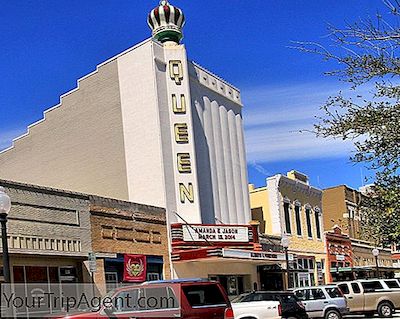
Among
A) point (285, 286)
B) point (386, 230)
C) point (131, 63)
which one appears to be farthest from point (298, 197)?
point (386, 230)

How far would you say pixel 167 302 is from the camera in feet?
49.5

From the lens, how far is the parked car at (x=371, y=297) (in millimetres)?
28703

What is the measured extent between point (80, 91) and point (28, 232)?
511 inches

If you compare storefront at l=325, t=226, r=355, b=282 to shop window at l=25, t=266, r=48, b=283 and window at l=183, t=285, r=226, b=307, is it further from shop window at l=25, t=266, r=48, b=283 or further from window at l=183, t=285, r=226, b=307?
window at l=183, t=285, r=226, b=307

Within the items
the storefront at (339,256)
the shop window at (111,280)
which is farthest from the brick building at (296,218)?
the shop window at (111,280)

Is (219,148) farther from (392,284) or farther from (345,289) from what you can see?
(392,284)

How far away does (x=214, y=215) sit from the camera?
32688mm

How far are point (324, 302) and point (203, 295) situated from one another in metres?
11.0

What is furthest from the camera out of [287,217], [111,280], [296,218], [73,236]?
[296,218]

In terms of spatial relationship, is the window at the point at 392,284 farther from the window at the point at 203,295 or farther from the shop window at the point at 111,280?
the window at the point at 203,295

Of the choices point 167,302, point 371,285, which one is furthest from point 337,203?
point 167,302

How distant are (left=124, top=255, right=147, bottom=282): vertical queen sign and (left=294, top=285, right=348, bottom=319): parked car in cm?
619

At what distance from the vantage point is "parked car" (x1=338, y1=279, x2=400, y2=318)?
94.2 feet

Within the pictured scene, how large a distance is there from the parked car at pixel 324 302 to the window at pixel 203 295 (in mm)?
9951
